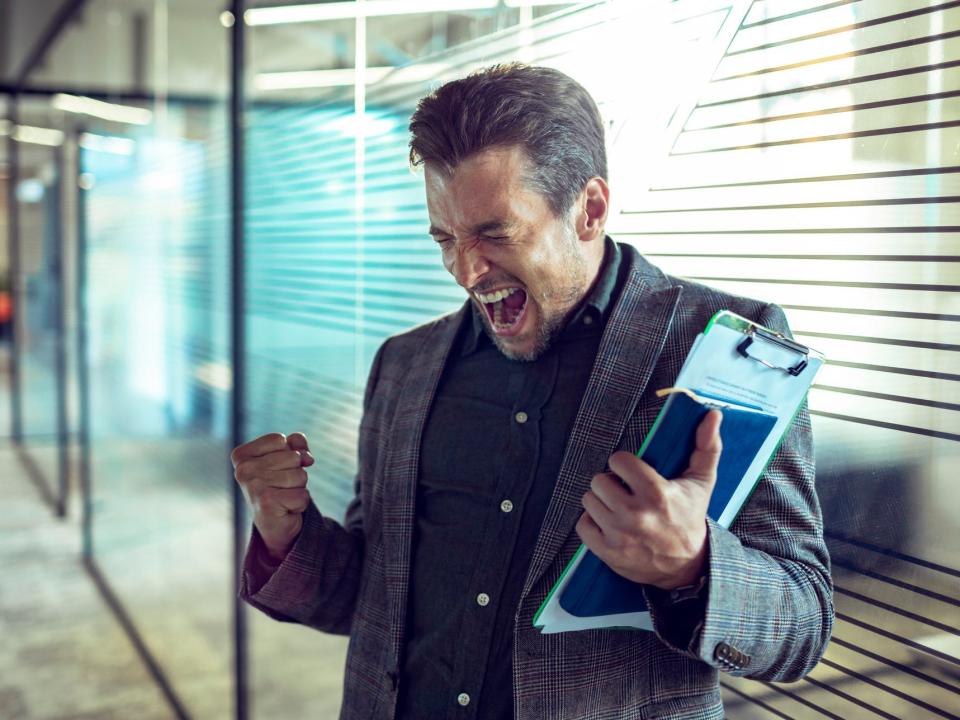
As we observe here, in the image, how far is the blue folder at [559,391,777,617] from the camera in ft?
2.96

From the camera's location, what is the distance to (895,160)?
3.54 ft

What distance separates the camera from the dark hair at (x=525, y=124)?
1223 millimetres

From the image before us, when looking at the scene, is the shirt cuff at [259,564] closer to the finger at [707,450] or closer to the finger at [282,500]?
the finger at [282,500]

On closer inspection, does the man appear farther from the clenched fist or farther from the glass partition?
the glass partition

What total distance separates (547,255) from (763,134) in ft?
1.07

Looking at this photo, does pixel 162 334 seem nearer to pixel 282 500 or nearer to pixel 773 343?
pixel 282 500

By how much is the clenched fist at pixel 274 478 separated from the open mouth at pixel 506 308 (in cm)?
33

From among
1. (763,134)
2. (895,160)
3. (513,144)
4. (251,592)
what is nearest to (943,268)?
(895,160)

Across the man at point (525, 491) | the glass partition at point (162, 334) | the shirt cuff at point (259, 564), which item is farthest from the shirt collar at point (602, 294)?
the glass partition at point (162, 334)

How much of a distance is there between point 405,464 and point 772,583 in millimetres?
582

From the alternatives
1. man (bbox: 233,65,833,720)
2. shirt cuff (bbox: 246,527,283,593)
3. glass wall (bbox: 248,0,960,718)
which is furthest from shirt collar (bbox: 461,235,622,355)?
shirt cuff (bbox: 246,527,283,593)

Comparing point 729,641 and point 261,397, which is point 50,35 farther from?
point 729,641

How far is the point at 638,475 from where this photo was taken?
2.91ft

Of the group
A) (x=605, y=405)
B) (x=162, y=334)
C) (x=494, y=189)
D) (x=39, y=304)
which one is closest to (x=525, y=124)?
(x=494, y=189)
